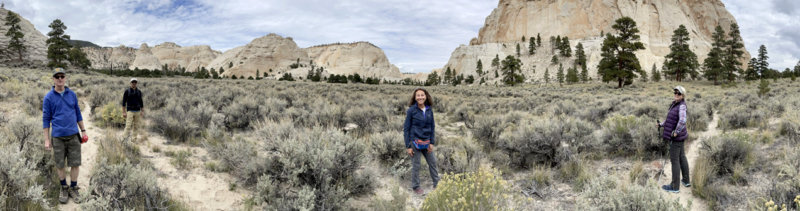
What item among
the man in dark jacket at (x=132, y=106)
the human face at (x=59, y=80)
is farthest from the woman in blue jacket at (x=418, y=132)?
the man in dark jacket at (x=132, y=106)

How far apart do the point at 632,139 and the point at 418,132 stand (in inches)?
185

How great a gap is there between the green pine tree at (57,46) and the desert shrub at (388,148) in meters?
60.4

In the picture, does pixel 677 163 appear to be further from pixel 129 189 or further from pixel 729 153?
pixel 129 189

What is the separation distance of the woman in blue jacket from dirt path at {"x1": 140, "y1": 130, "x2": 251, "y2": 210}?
235 cm

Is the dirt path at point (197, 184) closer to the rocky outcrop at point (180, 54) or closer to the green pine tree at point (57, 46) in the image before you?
the green pine tree at point (57, 46)

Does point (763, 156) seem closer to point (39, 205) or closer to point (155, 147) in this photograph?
point (39, 205)

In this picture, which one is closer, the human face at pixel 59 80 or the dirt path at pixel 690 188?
the human face at pixel 59 80

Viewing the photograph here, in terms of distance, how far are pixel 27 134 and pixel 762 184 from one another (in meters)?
10.3

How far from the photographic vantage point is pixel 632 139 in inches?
261

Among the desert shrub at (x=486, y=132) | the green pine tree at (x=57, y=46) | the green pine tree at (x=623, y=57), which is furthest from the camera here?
the green pine tree at (x=57, y=46)

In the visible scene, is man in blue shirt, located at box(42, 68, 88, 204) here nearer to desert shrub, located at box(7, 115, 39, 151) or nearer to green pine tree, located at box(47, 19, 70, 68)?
desert shrub, located at box(7, 115, 39, 151)

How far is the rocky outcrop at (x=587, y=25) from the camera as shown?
97.2m

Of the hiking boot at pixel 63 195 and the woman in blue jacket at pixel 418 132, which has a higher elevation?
the woman in blue jacket at pixel 418 132

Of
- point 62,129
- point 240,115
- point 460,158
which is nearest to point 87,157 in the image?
point 62,129
